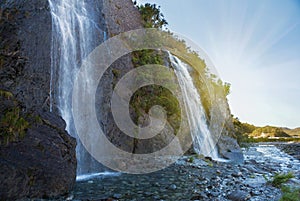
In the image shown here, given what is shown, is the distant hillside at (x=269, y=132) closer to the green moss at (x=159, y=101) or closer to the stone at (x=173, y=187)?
the green moss at (x=159, y=101)

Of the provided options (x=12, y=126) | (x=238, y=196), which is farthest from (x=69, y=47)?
(x=238, y=196)

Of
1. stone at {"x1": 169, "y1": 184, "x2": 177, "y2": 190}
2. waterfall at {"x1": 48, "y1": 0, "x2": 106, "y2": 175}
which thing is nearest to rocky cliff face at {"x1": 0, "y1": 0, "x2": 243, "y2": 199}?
waterfall at {"x1": 48, "y1": 0, "x2": 106, "y2": 175}

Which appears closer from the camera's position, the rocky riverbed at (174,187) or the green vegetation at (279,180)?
the rocky riverbed at (174,187)

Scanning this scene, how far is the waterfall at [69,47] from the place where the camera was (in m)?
6.89

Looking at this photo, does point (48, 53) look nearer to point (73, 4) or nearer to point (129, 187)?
point (73, 4)

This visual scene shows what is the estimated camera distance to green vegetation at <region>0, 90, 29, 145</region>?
13.8 ft

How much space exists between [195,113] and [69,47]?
767cm

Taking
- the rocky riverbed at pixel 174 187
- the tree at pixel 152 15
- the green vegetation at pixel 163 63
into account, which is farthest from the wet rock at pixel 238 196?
the tree at pixel 152 15

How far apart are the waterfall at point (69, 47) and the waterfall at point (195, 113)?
18.4ft

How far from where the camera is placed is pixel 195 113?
13219 millimetres

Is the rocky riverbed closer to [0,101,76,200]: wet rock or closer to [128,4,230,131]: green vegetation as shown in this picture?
[0,101,76,200]: wet rock

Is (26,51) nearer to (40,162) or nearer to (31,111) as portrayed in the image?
(31,111)

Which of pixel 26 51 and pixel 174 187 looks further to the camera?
pixel 26 51

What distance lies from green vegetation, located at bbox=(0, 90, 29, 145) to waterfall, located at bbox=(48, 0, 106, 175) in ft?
6.04
